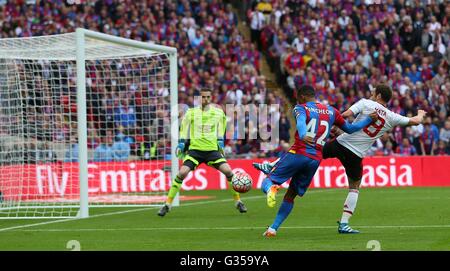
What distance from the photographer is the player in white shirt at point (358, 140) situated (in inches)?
561

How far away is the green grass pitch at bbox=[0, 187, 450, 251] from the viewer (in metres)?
12.9

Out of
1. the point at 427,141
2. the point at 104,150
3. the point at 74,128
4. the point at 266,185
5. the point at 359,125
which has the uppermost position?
the point at 359,125

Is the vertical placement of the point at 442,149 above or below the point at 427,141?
below

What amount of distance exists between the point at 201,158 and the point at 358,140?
4.70 metres

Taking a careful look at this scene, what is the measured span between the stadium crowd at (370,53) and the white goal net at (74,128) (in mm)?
6499

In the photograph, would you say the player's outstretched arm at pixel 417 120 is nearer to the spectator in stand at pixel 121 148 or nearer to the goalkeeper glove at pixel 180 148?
the goalkeeper glove at pixel 180 148

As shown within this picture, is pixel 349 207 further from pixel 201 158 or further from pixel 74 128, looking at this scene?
pixel 74 128

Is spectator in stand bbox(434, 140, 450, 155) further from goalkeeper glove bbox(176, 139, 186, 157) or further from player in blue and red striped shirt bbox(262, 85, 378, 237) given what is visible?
player in blue and red striped shirt bbox(262, 85, 378, 237)

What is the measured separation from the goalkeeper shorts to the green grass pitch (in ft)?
3.13

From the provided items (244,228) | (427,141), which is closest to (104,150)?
(427,141)

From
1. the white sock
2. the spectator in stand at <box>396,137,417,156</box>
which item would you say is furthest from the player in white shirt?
the spectator in stand at <box>396,137,417,156</box>

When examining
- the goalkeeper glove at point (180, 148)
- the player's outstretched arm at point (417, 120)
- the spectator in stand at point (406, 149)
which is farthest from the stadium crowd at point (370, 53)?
the player's outstretched arm at point (417, 120)

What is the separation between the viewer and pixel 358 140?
47.8ft

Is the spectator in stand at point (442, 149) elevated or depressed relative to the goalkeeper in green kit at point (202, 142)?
depressed
